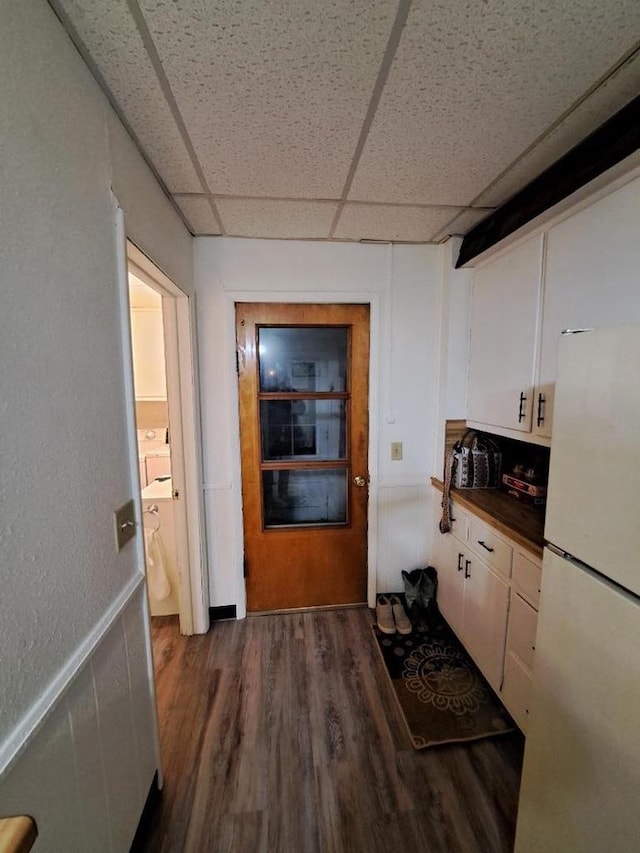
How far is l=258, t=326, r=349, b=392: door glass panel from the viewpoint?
208 centimetres

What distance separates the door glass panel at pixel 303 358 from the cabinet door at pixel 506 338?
793 millimetres

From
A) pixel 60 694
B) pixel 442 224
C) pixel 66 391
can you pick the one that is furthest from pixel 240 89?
pixel 60 694

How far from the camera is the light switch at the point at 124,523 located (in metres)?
1.02

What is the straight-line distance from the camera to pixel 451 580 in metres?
1.98

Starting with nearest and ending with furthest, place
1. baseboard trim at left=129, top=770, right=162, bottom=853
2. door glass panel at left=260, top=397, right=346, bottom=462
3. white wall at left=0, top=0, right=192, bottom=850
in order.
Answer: white wall at left=0, top=0, right=192, bottom=850
baseboard trim at left=129, top=770, right=162, bottom=853
door glass panel at left=260, top=397, right=346, bottom=462

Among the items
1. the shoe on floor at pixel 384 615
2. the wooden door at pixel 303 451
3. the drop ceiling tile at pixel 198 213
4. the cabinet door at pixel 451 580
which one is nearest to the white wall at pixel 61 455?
the drop ceiling tile at pixel 198 213

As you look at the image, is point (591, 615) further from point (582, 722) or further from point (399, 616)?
point (399, 616)

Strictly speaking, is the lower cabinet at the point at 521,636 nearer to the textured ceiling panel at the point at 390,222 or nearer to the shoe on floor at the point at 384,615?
the shoe on floor at the point at 384,615

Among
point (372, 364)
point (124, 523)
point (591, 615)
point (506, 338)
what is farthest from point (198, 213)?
point (591, 615)

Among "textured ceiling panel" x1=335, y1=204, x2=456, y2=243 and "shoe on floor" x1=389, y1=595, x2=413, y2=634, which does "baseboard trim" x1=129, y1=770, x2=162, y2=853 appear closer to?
"shoe on floor" x1=389, y1=595, x2=413, y2=634

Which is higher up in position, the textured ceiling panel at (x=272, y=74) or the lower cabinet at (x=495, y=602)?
the textured ceiling panel at (x=272, y=74)

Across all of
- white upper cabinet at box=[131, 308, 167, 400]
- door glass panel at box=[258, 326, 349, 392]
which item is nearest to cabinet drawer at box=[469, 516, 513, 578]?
door glass panel at box=[258, 326, 349, 392]

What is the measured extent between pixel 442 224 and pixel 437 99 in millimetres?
885

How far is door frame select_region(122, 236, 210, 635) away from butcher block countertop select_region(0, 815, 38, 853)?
1526 mm
